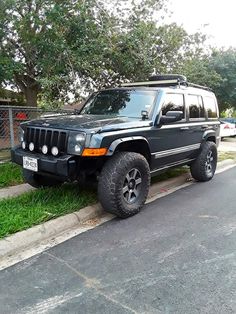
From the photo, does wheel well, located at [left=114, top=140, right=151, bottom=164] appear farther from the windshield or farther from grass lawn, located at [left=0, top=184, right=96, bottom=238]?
grass lawn, located at [left=0, top=184, right=96, bottom=238]

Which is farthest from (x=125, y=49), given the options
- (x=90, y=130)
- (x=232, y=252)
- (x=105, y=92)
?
(x=232, y=252)

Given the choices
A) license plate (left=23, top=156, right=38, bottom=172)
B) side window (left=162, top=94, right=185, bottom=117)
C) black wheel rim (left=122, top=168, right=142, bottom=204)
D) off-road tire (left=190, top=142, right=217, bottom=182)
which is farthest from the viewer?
off-road tire (left=190, top=142, right=217, bottom=182)

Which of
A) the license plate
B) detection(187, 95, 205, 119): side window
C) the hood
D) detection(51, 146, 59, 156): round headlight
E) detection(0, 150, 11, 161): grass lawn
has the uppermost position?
detection(187, 95, 205, 119): side window

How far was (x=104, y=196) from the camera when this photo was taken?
4.43m

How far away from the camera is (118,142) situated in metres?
4.44

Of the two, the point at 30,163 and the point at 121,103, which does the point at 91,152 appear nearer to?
the point at 30,163

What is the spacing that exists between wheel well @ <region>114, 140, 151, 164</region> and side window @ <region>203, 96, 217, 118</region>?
2489mm

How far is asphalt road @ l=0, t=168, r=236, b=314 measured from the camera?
2705 mm

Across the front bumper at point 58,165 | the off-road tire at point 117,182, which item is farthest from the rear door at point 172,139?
the front bumper at point 58,165

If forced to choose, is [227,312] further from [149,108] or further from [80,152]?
[149,108]

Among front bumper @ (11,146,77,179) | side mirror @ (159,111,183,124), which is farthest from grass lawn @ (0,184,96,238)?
side mirror @ (159,111,183,124)

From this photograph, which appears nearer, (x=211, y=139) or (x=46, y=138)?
(x=46, y=138)

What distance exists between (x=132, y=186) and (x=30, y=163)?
1.48 m

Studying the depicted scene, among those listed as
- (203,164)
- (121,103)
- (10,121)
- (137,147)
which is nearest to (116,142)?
(137,147)
